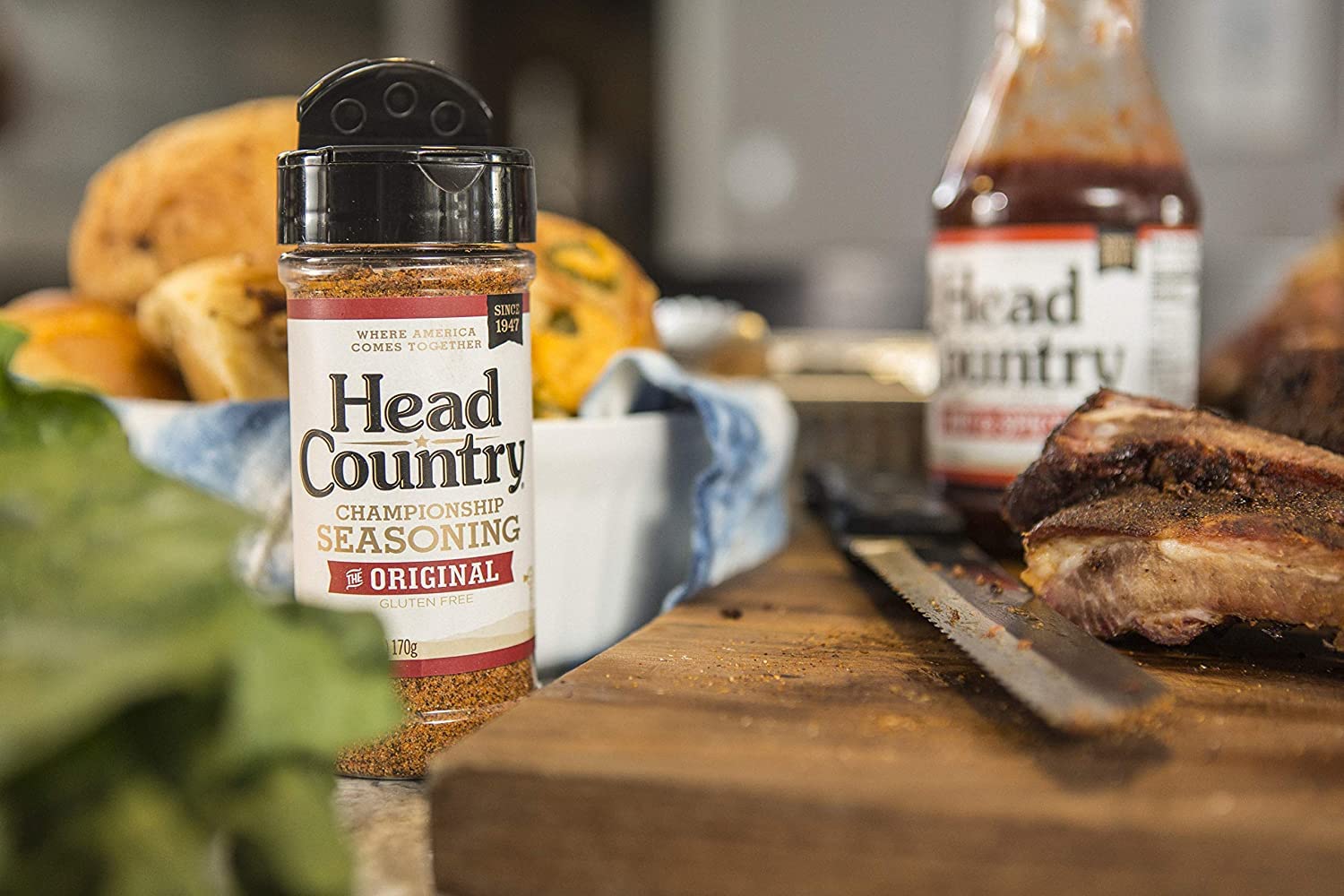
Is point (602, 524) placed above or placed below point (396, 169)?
below

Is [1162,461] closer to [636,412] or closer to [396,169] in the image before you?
[636,412]

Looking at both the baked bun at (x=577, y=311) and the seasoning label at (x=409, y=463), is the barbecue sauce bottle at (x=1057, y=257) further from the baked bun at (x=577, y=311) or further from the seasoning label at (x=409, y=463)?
the seasoning label at (x=409, y=463)

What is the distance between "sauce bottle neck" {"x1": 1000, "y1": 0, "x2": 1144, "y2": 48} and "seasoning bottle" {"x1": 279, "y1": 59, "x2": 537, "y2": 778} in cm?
55

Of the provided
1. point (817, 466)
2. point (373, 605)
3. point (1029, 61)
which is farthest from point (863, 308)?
point (373, 605)

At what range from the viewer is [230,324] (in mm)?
734

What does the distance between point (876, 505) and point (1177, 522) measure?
1.14ft

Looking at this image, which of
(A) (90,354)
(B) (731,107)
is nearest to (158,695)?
(A) (90,354)

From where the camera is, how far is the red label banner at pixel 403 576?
22.7 inches

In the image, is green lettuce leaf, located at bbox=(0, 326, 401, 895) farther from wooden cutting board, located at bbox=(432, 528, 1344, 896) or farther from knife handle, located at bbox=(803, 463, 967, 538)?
knife handle, located at bbox=(803, 463, 967, 538)

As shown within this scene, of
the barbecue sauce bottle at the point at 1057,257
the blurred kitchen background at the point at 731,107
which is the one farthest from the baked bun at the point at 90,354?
the blurred kitchen background at the point at 731,107

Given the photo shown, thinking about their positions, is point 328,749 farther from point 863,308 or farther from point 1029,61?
point 863,308

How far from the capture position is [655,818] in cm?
45

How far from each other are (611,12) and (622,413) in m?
3.64

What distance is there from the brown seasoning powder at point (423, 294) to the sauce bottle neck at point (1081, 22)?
1.85 feet
